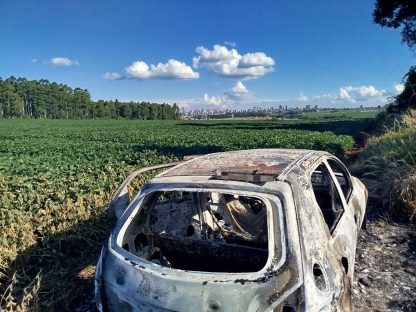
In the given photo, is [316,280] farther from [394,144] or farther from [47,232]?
[394,144]

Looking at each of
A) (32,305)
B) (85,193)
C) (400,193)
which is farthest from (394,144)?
(32,305)

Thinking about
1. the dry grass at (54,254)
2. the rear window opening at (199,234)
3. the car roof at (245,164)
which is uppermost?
the car roof at (245,164)

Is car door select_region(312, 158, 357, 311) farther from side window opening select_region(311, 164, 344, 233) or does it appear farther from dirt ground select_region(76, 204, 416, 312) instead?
dirt ground select_region(76, 204, 416, 312)

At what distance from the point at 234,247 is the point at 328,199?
2.05 m

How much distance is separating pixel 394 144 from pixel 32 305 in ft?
25.3

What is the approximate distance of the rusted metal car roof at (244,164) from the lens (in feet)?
9.86

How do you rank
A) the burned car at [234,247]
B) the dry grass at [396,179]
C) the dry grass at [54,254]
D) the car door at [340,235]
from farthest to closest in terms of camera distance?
the dry grass at [396,179] → the dry grass at [54,254] → the car door at [340,235] → the burned car at [234,247]

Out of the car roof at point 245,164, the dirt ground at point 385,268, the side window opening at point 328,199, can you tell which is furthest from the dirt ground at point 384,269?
the car roof at point 245,164

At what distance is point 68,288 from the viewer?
4.25 metres

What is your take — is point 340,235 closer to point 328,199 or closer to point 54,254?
point 328,199

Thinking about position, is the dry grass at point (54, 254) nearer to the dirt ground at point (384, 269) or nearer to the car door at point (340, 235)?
the dirt ground at point (384, 269)

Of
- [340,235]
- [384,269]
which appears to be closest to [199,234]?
[340,235]

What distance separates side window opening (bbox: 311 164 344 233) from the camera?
3.84 meters

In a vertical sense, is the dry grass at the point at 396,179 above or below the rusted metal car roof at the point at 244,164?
below
